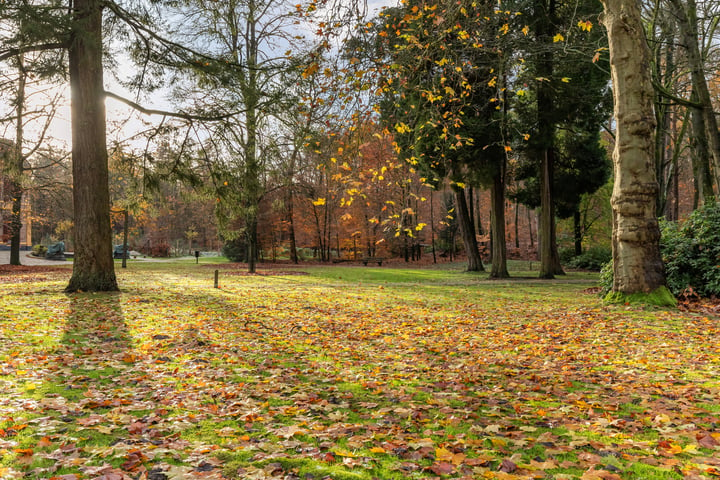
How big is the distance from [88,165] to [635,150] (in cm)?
1198

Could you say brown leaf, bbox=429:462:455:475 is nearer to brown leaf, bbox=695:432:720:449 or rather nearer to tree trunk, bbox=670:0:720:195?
brown leaf, bbox=695:432:720:449

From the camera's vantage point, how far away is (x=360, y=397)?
379 cm

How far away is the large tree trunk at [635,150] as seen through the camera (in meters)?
7.51

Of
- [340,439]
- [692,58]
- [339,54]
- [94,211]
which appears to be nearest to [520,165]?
[692,58]

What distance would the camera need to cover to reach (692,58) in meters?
11.4

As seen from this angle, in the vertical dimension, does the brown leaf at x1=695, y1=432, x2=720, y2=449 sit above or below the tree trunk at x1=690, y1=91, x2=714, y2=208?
below

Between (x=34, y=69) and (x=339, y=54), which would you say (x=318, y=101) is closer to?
(x=339, y=54)

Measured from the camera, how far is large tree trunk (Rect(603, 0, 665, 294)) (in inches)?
296

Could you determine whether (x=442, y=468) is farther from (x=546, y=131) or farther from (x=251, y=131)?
(x=546, y=131)

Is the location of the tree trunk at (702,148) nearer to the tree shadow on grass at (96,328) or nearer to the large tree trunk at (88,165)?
the tree shadow on grass at (96,328)

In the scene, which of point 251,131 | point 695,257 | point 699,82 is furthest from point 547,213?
point 251,131

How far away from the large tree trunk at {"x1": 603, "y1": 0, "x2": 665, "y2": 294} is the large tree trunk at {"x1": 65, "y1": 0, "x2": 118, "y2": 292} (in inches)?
449

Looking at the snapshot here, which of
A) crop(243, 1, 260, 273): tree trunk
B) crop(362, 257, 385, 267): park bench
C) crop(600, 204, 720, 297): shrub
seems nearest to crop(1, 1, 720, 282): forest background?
crop(243, 1, 260, 273): tree trunk

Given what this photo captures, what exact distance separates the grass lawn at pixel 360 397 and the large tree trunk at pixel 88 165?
9.94 feet
